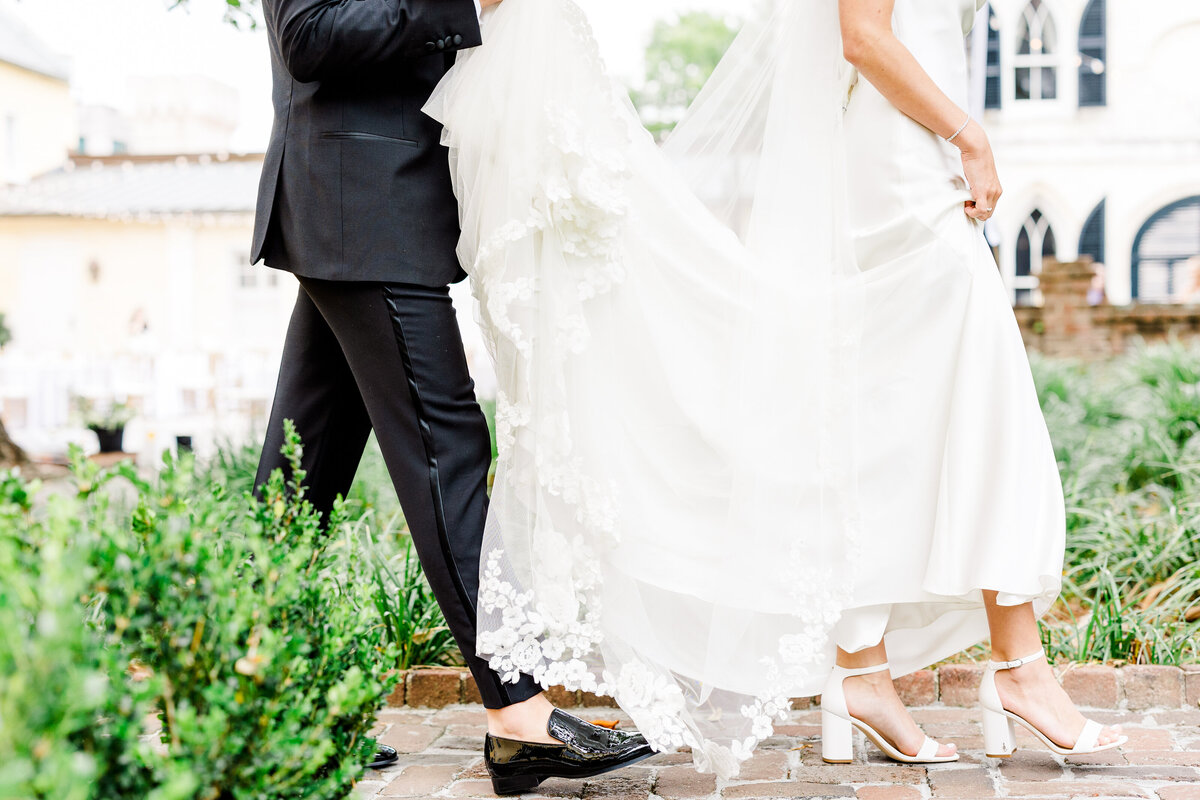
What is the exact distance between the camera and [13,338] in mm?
24906

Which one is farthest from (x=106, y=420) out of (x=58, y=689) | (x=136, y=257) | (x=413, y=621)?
(x=136, y=257)

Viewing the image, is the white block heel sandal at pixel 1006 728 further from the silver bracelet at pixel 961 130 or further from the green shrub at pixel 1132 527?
the silver bracelet at pixel 961 130

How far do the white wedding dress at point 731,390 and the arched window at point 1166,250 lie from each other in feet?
69.0

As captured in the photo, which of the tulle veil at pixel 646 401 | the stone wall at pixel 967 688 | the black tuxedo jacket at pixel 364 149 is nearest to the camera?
the black tuxedo jacket at pixel 364 149

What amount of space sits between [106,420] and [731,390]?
9.41m

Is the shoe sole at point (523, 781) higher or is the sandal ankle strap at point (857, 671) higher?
the sandal ankle strap at point (857, 671)

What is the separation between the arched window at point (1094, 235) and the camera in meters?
21.2

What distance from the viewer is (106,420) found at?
10.2 metres

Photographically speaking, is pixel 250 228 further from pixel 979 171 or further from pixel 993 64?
pixel 979 171

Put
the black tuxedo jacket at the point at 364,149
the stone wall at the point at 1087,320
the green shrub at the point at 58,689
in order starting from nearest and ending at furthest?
the green shrub at the point at 58,689
the black tuxedo jacket at the point at 364,149
the stone wall at the point at 1087,320

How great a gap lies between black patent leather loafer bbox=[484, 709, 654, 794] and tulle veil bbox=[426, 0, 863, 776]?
0.11m

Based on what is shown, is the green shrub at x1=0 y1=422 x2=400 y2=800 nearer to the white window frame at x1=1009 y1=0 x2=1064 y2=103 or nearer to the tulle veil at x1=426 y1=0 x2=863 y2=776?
the tulle veil at x1=426 y1=0 x2=863 y2=776

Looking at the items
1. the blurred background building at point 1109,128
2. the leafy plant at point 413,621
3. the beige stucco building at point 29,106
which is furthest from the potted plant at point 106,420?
the beige stucco building at point 29,106

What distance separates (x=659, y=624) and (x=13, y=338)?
87.2 feet
